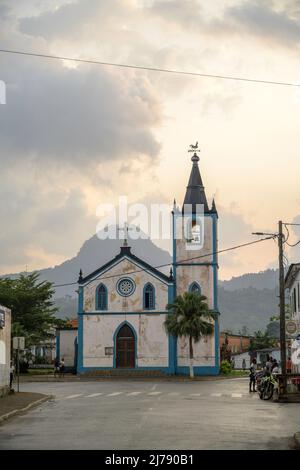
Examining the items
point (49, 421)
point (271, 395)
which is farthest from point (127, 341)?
point (49, 421)

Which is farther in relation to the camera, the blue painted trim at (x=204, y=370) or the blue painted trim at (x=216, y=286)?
the blue painted trim at (x=216, y=286)

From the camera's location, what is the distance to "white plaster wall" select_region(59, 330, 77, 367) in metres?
74.3

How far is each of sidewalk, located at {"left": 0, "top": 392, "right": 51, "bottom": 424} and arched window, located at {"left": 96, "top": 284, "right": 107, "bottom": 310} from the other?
34.8m

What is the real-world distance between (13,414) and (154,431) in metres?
6.90

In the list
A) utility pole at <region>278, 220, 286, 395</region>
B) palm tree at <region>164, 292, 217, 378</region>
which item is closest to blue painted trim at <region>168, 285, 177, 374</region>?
palm tree at <region>164, 292, 217, 378</region>

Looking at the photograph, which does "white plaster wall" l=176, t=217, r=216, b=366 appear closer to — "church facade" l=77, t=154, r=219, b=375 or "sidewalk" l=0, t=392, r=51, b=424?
"church facade" l=77, t=154, r=219, b=375

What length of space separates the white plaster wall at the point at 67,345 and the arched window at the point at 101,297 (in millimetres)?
6543

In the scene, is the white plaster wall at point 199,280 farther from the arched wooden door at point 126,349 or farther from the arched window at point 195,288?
the arched wooden door at point 126,349

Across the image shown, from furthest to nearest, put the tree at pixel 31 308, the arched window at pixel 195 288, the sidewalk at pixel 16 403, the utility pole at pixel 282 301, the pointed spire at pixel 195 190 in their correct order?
the tree at pixel 31 308
the pointed spire at pixel 195 190
the arched window at pixel 195 288
the utility pole at pixel 282 301
the sidewalk at pixel 16 403

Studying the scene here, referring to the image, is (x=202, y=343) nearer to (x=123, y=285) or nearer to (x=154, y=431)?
(x=123, y=285)

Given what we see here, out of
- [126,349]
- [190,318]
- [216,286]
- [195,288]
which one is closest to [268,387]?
[190,318]

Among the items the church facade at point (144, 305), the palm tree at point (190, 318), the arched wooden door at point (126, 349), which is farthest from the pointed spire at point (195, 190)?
the arched wooden door at point (126, 349)

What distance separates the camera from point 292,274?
54312 millimetres

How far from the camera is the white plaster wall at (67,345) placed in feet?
244
